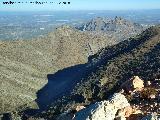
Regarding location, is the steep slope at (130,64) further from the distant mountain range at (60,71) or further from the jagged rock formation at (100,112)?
the jagged rock formation at (100,112)

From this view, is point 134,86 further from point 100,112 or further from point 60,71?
point 60,71

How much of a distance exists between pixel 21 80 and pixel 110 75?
7050 cm

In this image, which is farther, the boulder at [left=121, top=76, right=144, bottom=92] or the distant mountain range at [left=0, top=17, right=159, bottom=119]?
the distant mountain range at [left=0, top=17, right=159, bottom=119]

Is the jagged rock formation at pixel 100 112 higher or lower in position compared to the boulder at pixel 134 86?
higher

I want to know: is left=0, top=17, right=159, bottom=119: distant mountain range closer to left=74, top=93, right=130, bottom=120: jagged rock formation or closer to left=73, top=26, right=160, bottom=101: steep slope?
left=73, top=26, right=160, bottom=101: steep slope

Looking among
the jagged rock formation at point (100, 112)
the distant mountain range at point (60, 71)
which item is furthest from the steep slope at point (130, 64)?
the jagged rock formation at point (100, 112)

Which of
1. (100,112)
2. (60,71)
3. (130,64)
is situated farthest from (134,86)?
(60,71)

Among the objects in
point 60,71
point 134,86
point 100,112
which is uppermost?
point 100,112

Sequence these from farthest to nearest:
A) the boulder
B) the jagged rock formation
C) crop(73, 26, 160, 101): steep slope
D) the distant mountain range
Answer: the distant mountain range → crop(73, 26, 160, 101): steep slope → the boulder → the jagged rock formation

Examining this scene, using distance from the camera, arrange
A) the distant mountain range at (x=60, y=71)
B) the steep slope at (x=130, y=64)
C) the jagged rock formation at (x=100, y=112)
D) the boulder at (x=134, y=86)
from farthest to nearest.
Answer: the distant mountain range at (x=60, y=71) → the steep slope at (x=130, y=64) → the boulder at (x=134, y=86) → the jagged rock formation at (x=100, y=112)

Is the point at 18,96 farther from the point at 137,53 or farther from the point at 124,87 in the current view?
the point at 124,87

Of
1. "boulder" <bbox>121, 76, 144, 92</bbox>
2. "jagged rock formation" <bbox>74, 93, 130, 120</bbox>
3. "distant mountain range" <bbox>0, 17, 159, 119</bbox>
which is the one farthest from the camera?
"distant mountain range" <bbox>0, 17, 159, 119</bbox>

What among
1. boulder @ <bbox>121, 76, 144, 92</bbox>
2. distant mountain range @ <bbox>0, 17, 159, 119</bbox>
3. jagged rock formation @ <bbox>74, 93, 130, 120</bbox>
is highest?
jagged rock formation @ <bbox>74, 93, 130, 120</bbox>

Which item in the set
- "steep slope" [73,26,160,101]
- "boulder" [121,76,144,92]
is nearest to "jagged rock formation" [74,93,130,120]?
"boulder" [121,76,144,92]
